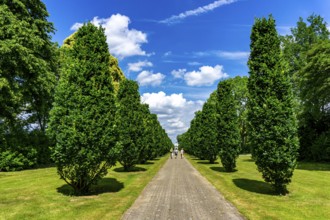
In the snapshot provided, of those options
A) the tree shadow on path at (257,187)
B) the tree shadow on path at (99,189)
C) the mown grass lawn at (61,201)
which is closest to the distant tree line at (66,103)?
the tree shadow on path at (99,189)

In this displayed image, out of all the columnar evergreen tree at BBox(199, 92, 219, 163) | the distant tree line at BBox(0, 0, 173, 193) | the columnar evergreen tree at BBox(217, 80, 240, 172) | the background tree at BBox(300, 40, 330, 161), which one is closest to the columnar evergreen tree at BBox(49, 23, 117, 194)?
the distant tree line at BBox(0, 0, 173, 193)

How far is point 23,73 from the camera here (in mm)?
24203

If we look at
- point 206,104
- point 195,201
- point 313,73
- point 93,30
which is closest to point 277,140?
point 195,201

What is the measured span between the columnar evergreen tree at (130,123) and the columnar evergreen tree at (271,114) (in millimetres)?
11016

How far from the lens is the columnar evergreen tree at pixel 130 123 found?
21994mm

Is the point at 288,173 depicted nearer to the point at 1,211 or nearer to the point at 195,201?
the point at 195,201

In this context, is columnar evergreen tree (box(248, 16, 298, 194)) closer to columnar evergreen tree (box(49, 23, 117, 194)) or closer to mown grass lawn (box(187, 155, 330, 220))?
mown grass lawn (box(187, 155, 330, 220))

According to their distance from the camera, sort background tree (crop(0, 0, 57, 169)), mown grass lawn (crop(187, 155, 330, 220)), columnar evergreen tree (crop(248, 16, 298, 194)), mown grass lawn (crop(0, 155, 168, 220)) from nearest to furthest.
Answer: mown grass lawn (crop(0, 155, 168, 220)) → mown grass lawn (crop(187, 155, 330, 220)) → columnar evergreen tree (crop(248, 16, 298, 194)) → background tree (crop(0, 0, 57, 169))

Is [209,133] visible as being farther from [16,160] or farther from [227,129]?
[16,160]

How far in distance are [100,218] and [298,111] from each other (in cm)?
3366

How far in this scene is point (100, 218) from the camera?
28.2 ft

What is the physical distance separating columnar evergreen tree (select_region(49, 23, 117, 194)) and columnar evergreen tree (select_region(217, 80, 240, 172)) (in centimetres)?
1189

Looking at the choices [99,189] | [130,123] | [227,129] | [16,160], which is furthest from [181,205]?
[16,160]

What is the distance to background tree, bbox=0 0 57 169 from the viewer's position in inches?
854
